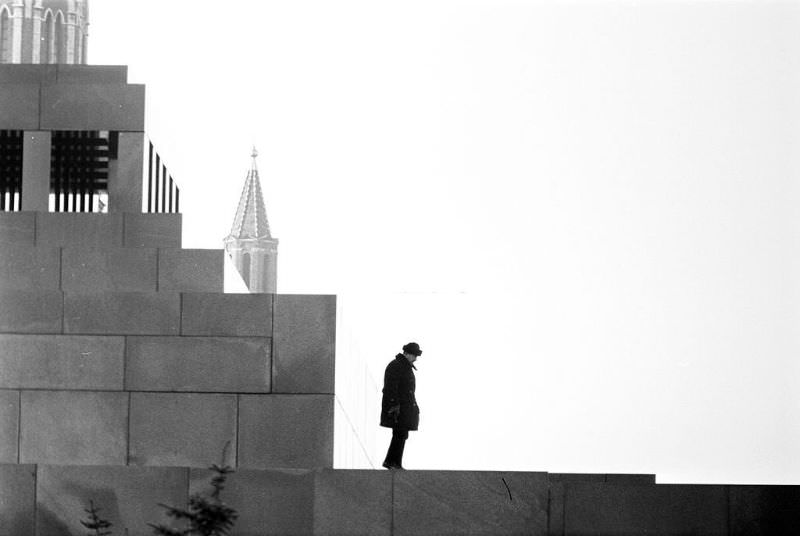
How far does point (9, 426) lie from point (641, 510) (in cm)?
874

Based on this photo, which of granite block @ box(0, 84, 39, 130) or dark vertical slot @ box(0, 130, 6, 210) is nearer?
granite block @ box(0, 84, 39, 130)

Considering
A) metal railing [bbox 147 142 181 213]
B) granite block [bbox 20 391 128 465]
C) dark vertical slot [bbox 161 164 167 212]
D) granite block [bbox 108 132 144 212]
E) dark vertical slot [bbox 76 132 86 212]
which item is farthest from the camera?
dark vertical slot [bbox 161 164 167 212]

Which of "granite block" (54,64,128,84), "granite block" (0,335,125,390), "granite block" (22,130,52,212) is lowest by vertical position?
"granite block" (0,335,125,390)

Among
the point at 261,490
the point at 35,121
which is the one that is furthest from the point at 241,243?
the point at 261,490

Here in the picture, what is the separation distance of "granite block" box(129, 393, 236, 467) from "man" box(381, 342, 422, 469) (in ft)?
7.98

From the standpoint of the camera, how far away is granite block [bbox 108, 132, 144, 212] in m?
26.9

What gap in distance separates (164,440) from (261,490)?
4713 millimetres

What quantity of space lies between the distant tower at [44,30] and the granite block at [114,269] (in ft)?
181

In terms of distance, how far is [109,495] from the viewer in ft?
61.4

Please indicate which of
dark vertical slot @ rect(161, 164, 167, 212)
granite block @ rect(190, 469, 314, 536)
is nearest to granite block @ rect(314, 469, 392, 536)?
granite block @ rect(190, 469, 314, 536)

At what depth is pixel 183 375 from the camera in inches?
924

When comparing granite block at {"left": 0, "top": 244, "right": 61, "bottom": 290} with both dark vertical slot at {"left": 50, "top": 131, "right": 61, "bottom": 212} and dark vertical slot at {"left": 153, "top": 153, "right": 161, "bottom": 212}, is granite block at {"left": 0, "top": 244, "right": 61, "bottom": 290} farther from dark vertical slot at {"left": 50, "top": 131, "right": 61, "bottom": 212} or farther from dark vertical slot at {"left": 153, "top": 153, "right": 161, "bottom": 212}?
dark vertical slot at {"left": 153, "top": 153, "right": 161, "bottom": 212}

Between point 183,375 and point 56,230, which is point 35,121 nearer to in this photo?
point 56,230

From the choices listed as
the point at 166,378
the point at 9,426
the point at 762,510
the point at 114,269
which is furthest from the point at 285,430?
the point at 762,510
